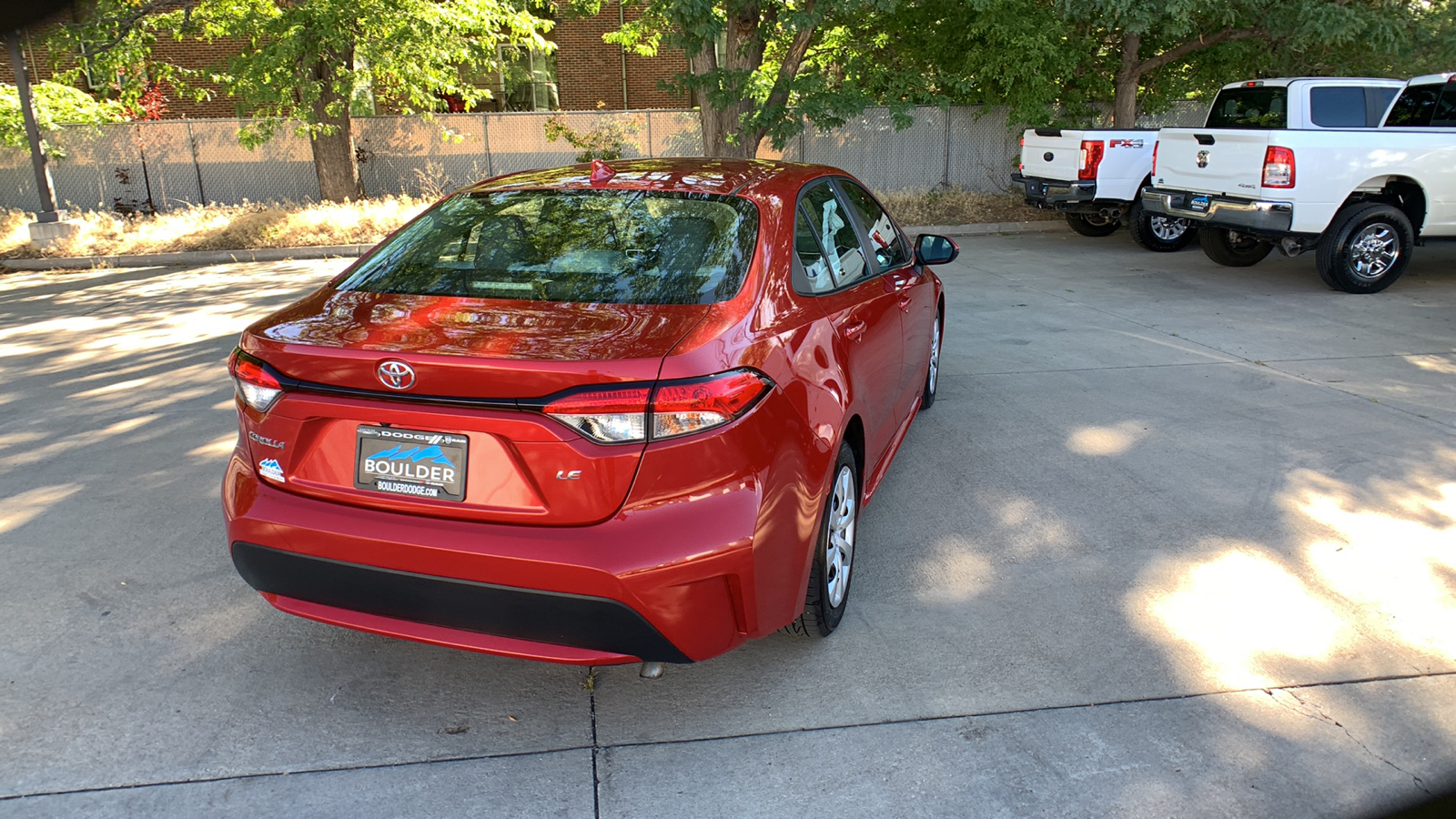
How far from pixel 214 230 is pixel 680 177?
12928 mm

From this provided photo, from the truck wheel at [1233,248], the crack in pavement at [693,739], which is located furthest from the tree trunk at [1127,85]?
the crack in pavement at [693,739]

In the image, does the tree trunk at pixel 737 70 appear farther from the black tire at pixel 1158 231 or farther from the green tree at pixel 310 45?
the black tire at pixel 1158 231

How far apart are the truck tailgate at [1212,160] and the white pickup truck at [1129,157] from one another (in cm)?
53

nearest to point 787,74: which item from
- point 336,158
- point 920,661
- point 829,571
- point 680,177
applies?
point 336,158

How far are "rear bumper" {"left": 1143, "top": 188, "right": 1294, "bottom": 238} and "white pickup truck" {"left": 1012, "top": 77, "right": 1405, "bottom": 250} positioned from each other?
31 centimetres

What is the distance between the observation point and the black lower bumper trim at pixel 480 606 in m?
2.67

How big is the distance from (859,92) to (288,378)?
427 inches

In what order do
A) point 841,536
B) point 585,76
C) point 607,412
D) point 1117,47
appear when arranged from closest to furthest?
point 607,412
point 841,536
point 1117,47
point 585,76

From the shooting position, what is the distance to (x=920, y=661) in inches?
136

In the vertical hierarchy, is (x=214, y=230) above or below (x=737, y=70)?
below

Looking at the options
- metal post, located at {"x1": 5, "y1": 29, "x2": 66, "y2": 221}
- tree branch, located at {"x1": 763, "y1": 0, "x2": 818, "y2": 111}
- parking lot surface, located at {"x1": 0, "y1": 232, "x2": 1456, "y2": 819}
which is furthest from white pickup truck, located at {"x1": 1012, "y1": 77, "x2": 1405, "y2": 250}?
metal post, located at {"x1": 5, "y1": 29, "x2": 66, "y2": 221}

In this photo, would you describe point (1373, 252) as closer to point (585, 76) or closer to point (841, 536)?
point (841, 536)

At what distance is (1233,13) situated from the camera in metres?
15.4

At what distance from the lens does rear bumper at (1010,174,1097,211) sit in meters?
13.2
